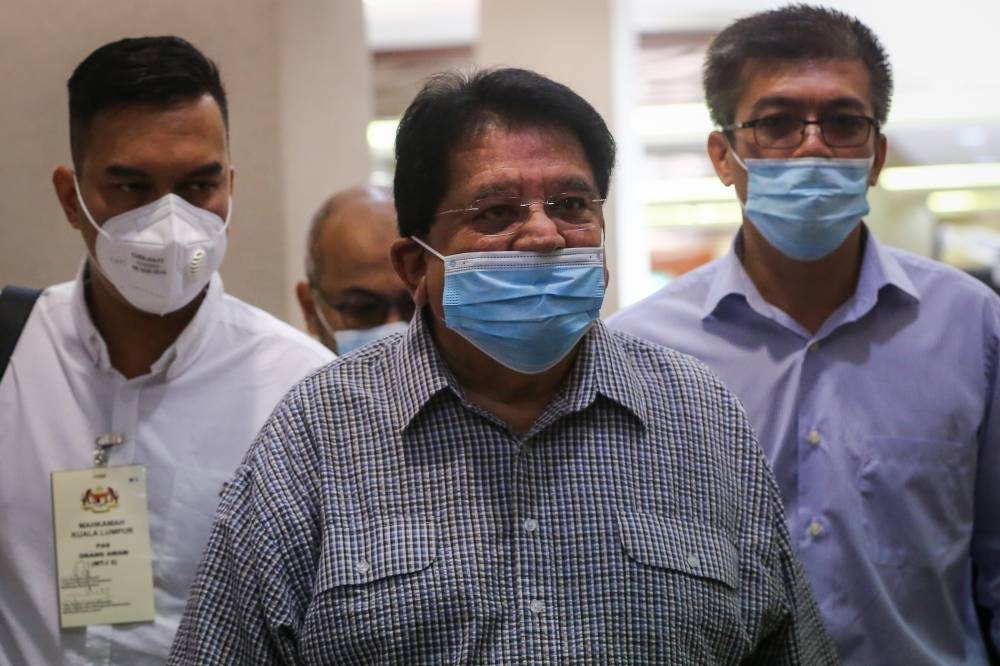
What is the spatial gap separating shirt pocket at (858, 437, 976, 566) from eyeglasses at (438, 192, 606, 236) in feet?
3.05

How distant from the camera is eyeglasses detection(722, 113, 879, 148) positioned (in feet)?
8.48

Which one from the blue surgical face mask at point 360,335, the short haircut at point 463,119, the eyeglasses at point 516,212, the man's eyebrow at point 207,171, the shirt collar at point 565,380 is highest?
the short haircut at point 463,119

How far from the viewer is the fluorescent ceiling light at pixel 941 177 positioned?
773 centimetres

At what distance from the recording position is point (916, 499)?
245 centimetres

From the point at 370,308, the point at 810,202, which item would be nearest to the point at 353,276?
the point at 370,308

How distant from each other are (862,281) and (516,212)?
1.04m

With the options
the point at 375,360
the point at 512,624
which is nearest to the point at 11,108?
the point at 375,360

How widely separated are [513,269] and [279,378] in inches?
33.4

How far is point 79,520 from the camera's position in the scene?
2.35 metres

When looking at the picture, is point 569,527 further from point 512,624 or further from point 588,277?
point 588,277

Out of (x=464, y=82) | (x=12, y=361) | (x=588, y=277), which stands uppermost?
(x=464, y=82)

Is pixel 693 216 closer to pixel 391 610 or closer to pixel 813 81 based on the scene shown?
pixel 813 81

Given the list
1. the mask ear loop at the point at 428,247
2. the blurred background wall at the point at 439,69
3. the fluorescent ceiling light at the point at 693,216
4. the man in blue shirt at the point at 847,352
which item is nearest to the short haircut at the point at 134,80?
the blurred background wall at the point at 439,69

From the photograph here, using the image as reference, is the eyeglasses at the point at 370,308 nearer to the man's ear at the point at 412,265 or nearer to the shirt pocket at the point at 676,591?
the man's ear at the point at 412,265
